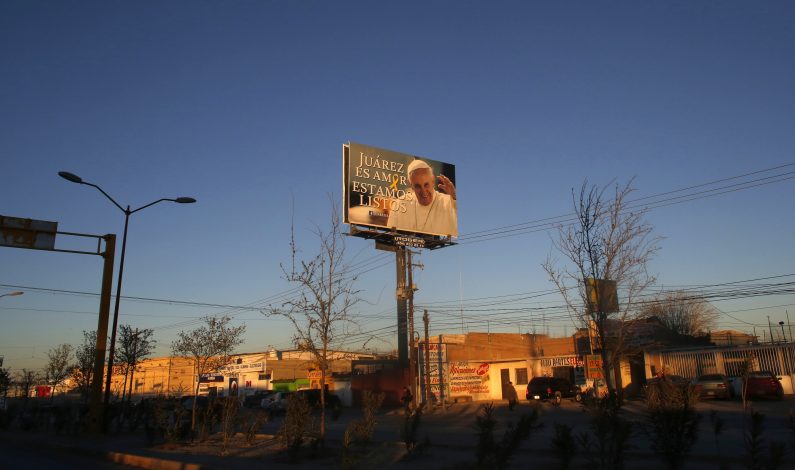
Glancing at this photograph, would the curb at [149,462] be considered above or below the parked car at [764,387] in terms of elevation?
below

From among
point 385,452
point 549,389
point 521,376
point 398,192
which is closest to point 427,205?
point 398,192

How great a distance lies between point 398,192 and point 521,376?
16.7 metres

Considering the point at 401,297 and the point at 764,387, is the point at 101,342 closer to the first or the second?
the point at 401,297

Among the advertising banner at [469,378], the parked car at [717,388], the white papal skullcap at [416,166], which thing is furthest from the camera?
the advertising banner at [469,378]

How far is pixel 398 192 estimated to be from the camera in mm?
39250

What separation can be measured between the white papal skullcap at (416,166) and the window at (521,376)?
52.9 feet

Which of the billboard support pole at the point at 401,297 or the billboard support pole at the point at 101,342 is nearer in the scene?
the billboard support pole at the point at 101,342

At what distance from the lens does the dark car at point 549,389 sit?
35594mm

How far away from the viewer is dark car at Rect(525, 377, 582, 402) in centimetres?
3559

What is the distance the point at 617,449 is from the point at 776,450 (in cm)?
223

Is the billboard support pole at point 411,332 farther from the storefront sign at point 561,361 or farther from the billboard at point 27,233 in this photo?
the billboard at point 27,233

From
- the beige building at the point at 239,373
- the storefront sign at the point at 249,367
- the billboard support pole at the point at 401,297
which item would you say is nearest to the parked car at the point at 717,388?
the billboard support pole at the point at 401,297

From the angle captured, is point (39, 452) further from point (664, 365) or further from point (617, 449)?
point (664, 365)

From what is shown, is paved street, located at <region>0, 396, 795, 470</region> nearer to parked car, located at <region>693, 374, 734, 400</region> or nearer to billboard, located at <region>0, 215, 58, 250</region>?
billboard, located at <region>0, 215, 58, 250</region>
